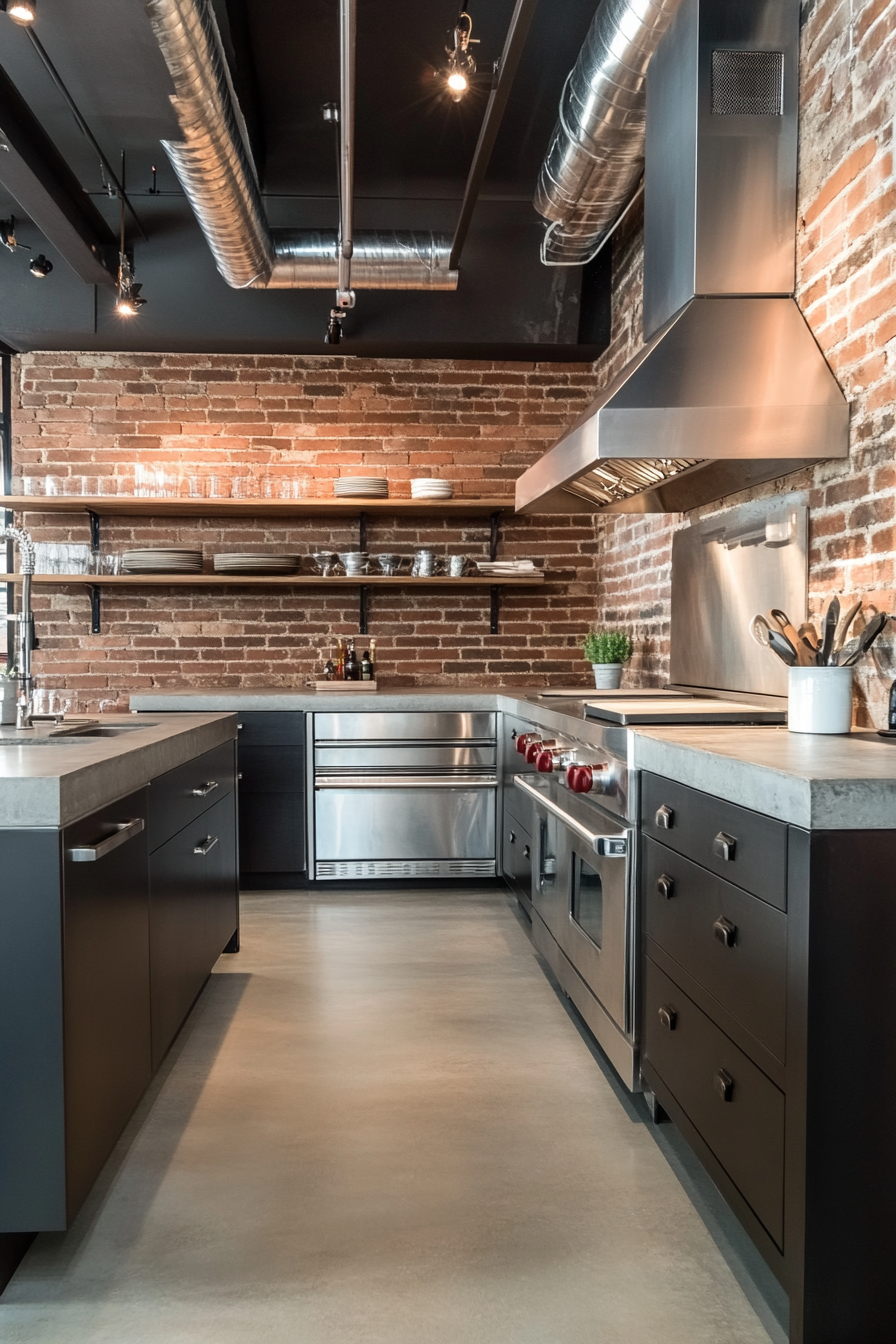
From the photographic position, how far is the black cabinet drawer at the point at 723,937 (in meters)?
1.69

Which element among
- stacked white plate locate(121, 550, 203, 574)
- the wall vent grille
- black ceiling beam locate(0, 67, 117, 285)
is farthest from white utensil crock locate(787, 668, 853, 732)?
stacked white plate locate(121, 550, 203, 574)

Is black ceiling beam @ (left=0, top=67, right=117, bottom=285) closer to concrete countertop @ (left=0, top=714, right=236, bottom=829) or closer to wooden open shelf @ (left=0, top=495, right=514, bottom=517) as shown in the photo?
wooden open shelf @ (left=0, top=495, right=514, bottom=517)

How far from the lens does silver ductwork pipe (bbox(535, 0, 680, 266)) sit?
9.77ft

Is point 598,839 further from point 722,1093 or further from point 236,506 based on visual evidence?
point 236,506

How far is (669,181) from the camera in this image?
3.25m

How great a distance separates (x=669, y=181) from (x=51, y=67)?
6.83 feet

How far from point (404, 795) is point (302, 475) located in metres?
1.90

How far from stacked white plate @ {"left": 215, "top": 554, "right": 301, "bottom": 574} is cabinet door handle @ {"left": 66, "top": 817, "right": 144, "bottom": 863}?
304 cm

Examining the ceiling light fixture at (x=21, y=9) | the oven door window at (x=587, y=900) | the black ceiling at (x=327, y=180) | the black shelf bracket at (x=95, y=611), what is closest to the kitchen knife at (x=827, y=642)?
the oven door window at (x=587, y=900)

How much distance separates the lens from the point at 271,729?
484 cm

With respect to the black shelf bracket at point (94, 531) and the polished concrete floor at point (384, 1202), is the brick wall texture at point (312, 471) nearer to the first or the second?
the black shelf bracket at point (94, 531)

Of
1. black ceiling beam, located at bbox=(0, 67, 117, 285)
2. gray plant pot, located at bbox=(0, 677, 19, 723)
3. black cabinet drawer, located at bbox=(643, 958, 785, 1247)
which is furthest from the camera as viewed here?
black ceiling beam, located at bbox=(0, 67, 117, 285)

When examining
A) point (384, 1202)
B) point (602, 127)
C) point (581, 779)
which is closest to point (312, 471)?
point (602, 127)

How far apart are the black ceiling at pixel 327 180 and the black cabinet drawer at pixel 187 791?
2056 mm
